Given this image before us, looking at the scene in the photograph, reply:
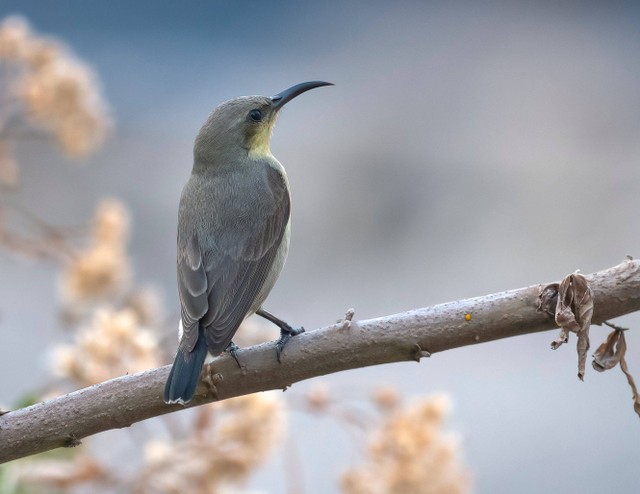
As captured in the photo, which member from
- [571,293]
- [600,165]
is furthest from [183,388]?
[600,165]

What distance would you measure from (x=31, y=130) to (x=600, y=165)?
27.1 ft

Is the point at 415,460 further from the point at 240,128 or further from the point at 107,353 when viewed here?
the point at 240,128

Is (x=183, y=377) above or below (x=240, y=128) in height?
below

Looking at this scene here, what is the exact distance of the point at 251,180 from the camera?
3250 mm

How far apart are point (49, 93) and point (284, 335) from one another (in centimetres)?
108

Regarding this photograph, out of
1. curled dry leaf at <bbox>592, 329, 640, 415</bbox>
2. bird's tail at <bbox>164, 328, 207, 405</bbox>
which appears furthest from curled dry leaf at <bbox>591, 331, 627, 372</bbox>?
bird's tail at <bbox>164, 328, 207, 405</bbox>

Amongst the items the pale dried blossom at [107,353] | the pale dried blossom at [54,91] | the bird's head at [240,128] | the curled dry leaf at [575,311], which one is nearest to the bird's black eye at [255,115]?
the bird's head at [240,128]

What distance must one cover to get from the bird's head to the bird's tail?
1.07 metres

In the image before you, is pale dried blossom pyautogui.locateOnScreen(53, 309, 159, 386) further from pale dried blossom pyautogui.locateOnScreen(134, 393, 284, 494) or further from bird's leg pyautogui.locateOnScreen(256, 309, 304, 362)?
bird's leg pyautogui.locateOnScreen(256, 309, 304, 362)

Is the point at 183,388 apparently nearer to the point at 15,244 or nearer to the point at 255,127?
the point at 15,244

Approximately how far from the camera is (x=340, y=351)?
7.18ft

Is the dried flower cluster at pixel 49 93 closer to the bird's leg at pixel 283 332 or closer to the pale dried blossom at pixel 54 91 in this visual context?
the pale dried blossom at pixel 54 91

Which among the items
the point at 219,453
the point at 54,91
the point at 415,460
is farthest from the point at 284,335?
the point at 54,91

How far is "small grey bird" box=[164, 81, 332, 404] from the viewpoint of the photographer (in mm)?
2742
